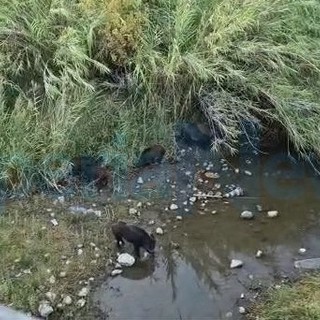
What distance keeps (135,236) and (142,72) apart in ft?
4.83

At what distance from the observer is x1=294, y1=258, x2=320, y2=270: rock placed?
Result: 11.3 ft

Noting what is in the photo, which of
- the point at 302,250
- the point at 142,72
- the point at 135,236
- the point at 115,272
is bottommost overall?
the point at 302,250

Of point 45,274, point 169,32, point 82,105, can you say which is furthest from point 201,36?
point 45,274

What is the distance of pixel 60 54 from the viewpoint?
4.34m

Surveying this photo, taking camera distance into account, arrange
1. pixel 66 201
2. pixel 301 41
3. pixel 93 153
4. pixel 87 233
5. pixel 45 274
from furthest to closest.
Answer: pixel 301 41, pixel 93 153, pixel 66 201, pixel 87 233, pixel 45 274

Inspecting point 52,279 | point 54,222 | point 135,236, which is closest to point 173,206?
point 135,236

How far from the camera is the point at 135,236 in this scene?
3.43 metres

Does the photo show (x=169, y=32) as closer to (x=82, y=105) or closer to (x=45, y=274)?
(x=82, y=105)

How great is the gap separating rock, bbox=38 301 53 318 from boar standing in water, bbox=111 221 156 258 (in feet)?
2.04

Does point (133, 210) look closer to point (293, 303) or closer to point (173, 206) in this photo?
point (173, 206)

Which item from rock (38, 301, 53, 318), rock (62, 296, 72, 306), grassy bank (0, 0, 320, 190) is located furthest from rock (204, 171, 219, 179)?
rock (38, 301, 53, 318)

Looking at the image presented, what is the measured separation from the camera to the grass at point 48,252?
3.16 m

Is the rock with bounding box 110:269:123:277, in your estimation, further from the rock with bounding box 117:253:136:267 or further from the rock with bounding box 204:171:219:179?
the rock with bounding box 204:171:219:179

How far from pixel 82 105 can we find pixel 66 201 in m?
0.74
